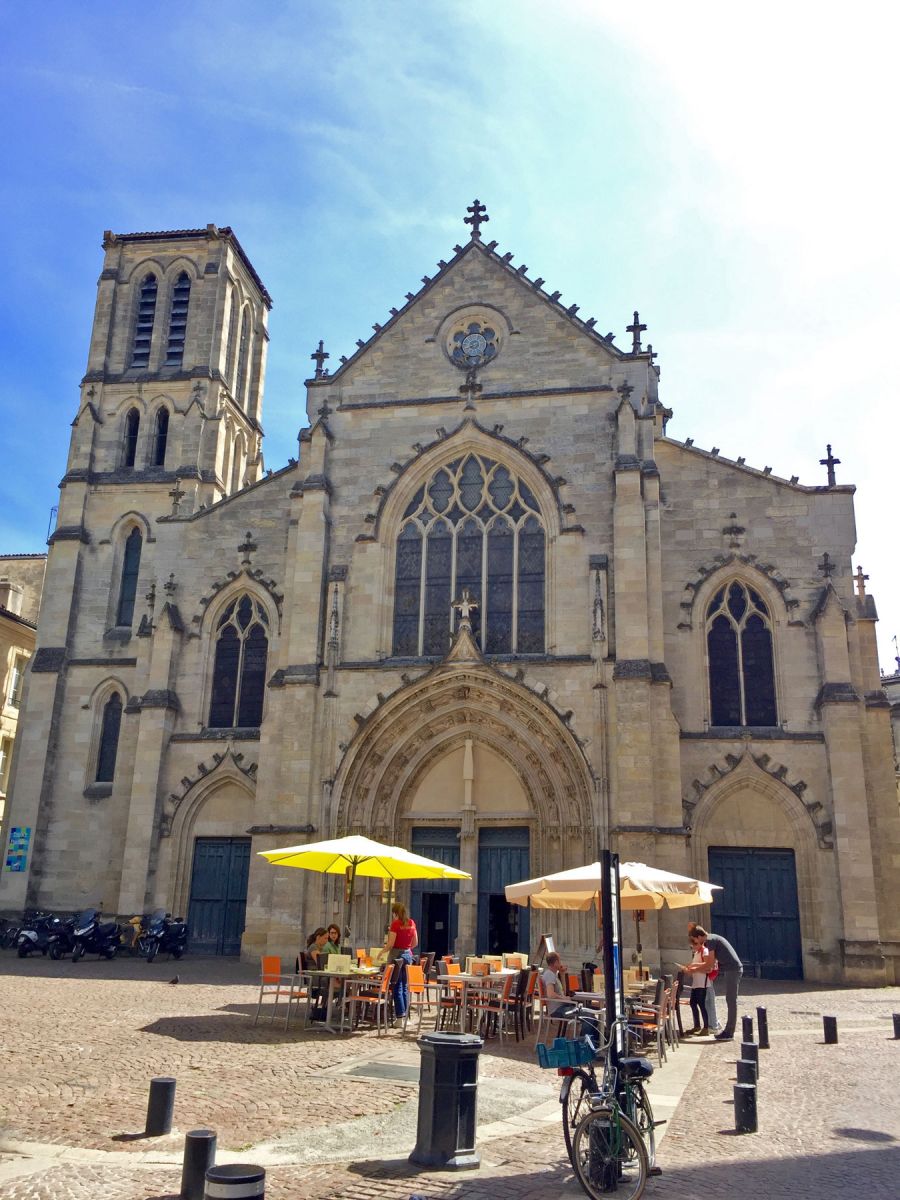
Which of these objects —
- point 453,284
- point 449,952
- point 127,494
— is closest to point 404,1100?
point 449,952

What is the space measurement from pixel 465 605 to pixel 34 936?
13.1 metres

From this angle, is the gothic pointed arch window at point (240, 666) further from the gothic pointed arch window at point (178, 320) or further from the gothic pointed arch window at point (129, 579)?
the gothic pointed arch window at point (178, 320)

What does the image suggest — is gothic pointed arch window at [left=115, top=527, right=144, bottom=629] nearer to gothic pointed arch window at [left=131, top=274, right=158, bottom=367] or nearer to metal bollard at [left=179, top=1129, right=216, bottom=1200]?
gothic pointed arch window at [left=131, top=274, right=158, bottom=367]

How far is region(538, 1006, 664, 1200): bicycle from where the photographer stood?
702 centimetres

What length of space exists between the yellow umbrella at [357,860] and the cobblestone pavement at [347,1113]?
2.48 meters

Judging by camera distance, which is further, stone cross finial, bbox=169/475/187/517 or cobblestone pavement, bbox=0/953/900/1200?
stone cross finial, bbox=169/475/187/517

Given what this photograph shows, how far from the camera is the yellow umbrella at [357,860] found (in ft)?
53.8

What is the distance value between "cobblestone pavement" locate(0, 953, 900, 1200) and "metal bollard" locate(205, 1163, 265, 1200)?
1219mm

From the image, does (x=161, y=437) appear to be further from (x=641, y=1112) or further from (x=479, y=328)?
(x=641, y=1112)

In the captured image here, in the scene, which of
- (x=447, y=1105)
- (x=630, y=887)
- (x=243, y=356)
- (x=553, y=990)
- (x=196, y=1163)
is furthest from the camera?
(x=243, y=356)

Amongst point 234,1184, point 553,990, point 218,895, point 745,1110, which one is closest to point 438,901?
point 218,895

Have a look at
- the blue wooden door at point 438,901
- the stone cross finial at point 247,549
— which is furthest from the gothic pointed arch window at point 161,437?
the blue wooden door at point 438,901

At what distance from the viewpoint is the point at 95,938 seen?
2473cm

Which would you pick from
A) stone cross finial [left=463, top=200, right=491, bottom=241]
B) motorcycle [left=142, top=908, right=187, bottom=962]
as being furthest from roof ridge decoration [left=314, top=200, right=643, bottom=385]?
motorcycle [left=142, top=908, right=187, bottom=962]
